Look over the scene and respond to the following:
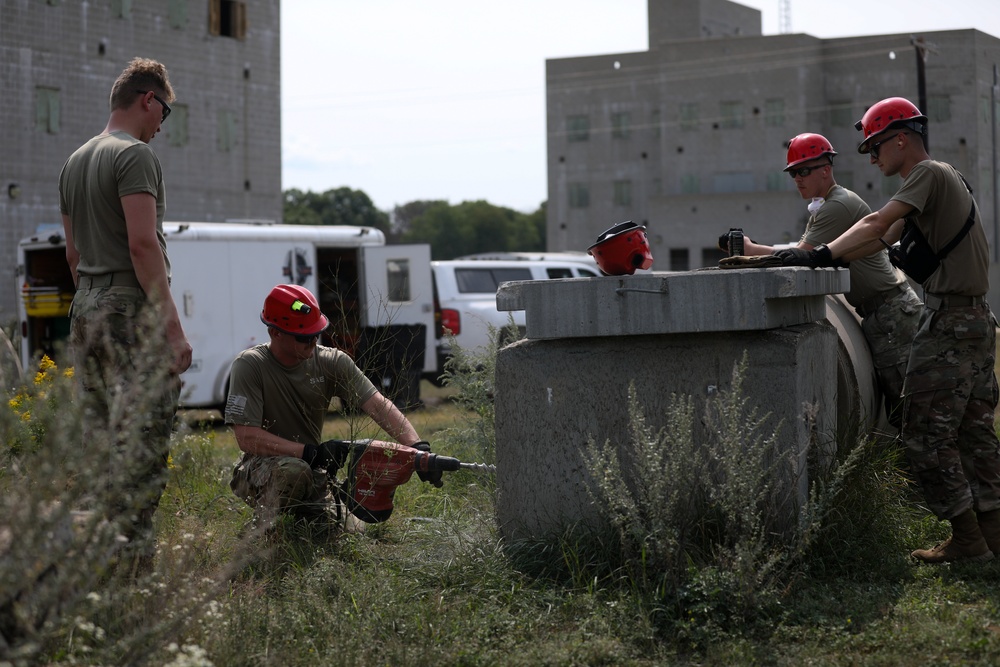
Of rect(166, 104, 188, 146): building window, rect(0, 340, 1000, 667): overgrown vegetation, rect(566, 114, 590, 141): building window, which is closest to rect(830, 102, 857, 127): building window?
rect(566, 114, 590, 141): building window

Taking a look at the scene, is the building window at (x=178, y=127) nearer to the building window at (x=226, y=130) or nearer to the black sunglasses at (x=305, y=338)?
the building window at (x=226, y=130)

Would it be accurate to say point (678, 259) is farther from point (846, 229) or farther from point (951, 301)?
point (951, 301)

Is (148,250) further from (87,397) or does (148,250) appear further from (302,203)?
(302,203)

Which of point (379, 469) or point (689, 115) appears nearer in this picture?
point (379, 469)

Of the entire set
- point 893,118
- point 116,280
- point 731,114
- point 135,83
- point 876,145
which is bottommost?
point 116,280

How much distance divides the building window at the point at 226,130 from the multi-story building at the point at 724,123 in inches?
767

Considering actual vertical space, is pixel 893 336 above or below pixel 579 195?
below

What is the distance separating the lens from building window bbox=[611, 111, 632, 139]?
5281cm

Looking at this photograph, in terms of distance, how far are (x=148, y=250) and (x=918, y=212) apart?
3066mm

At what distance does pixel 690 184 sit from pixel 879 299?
45612 millimetres

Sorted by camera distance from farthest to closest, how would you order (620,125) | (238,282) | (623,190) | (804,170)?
(623,190)
(620,125)
(238,282)
(804,170)

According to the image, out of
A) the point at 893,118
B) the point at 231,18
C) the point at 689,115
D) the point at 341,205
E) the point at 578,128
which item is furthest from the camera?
the point at 341,205

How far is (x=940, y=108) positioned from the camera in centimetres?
4581

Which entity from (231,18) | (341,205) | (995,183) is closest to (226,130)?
(231,18)
